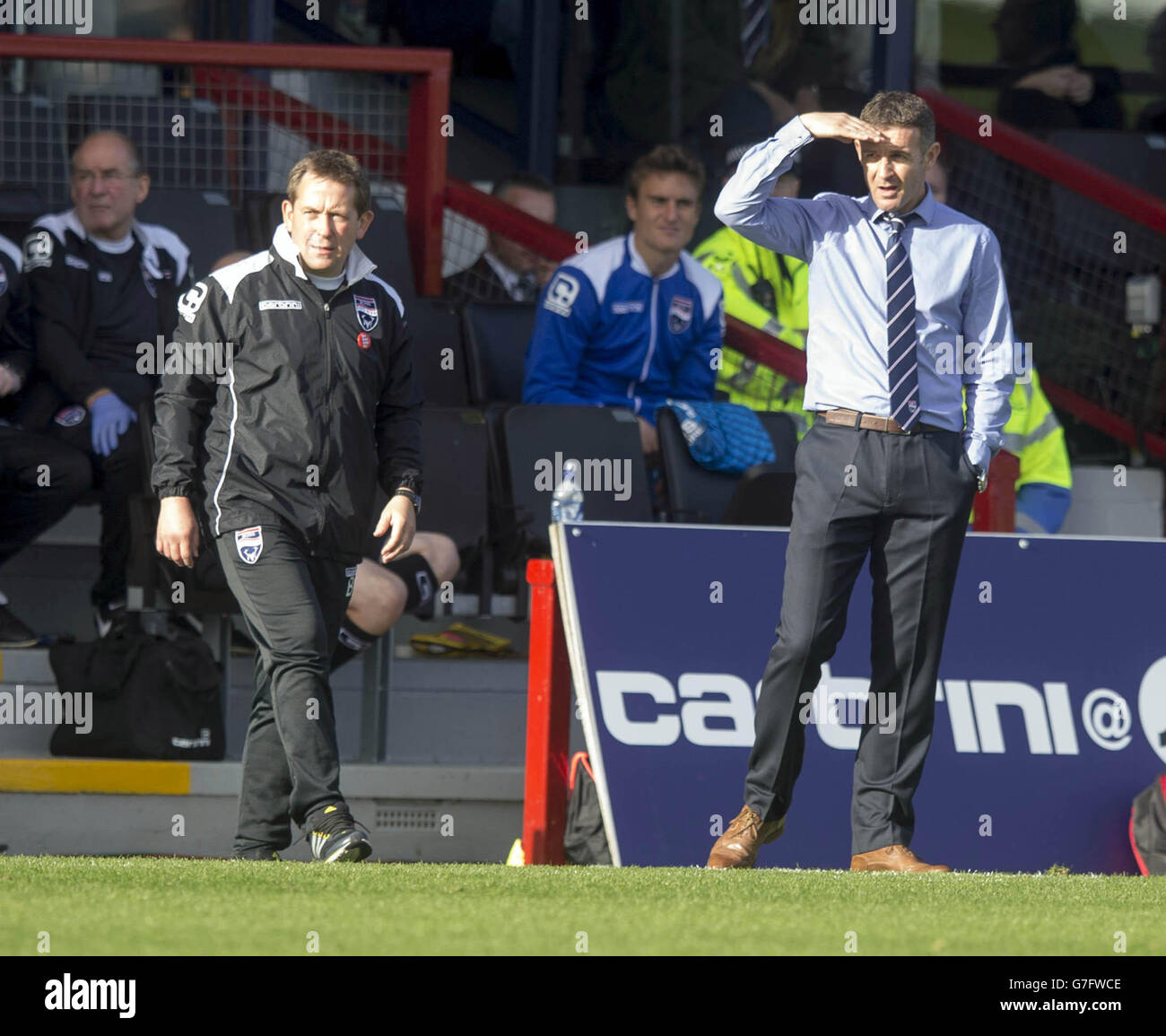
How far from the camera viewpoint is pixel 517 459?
302 inches

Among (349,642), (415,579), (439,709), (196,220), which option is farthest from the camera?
(196,220)

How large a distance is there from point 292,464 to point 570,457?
216 cm

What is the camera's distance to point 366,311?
5824mm

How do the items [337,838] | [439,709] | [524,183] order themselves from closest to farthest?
[337,838], [439,709], [524,183]

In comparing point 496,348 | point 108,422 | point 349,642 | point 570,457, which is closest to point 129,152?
point 108,422

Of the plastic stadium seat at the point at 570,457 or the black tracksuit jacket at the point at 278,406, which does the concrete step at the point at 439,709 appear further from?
the black tracksuit jacket at the point at 278,406

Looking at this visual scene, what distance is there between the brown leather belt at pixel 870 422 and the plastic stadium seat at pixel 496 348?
295 centimetres

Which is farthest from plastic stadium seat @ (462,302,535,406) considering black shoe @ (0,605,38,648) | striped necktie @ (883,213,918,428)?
striped necktie @ (883,213,918,428)

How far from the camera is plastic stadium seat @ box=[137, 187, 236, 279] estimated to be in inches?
328

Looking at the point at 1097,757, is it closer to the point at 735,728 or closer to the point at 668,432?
the point at 735,728

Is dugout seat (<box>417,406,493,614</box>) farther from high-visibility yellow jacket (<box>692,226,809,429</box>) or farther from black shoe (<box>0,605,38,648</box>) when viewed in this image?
high-visibility yellow jacket (<box>692,226,809,429</box>)

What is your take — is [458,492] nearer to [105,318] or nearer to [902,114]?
[105,318]

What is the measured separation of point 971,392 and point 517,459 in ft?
7.76

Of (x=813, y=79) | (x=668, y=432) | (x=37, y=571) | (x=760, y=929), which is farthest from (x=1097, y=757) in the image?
(x=813, y=79)
